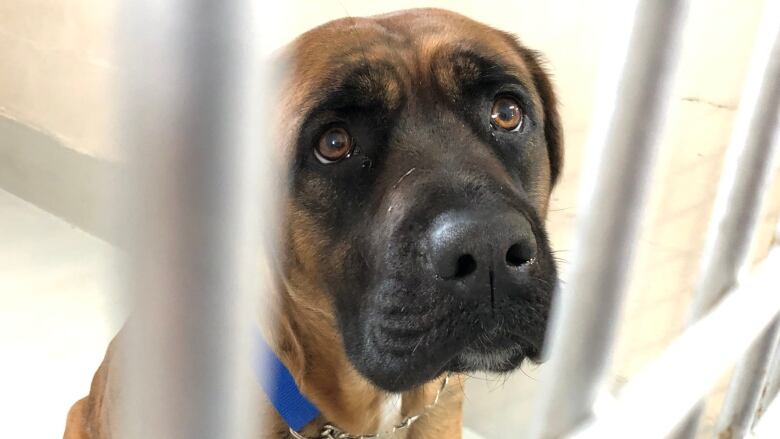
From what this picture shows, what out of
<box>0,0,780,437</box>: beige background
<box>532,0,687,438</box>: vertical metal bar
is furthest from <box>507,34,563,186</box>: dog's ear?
<box>532,0,687,438</box>: vertical metal bar

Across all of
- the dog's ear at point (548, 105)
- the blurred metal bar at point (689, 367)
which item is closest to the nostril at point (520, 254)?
the blurred metal bar at point (689, 367)

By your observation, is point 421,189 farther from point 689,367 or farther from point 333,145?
point 689,367

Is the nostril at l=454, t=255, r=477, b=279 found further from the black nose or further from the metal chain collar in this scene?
the metal chain collar

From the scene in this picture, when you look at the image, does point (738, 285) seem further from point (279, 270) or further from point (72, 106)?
point (72, 106)

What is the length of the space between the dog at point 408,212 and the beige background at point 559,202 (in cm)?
17

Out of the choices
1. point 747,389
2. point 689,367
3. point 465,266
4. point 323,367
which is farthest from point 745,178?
point 323,367

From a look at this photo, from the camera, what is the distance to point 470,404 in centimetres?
219

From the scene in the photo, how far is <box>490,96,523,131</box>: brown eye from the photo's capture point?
117 centimetres

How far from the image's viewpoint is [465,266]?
2.82 ft

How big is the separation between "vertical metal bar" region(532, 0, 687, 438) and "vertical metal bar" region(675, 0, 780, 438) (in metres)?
0.29

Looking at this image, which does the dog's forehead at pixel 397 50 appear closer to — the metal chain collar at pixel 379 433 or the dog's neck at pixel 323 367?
→ the dog's neck at pixel 323 367

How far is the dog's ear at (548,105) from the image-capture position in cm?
132

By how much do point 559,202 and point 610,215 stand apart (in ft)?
4.31

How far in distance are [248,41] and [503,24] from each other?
1599mm
